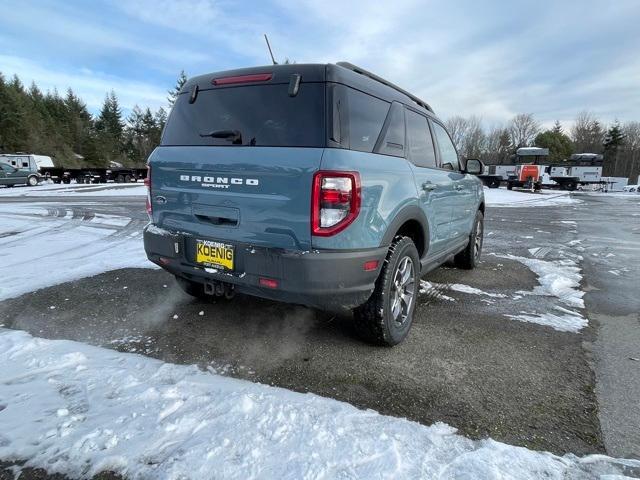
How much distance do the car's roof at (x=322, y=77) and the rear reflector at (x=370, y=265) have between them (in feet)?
4.06

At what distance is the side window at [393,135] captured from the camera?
299 cm

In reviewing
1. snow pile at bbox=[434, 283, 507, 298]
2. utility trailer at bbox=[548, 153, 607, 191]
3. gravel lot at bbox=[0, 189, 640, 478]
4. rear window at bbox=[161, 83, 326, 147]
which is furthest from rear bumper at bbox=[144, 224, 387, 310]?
utility trailer at bbox=[548, 153, 607, 191]

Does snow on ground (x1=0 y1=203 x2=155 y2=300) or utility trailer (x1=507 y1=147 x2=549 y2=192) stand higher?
utility trailer (x1=507 y1=147 x2=549 y2=192)

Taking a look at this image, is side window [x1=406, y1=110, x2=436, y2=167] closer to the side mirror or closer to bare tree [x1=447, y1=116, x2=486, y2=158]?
the side mirror

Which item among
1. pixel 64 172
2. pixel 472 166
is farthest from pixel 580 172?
pixel 64 172

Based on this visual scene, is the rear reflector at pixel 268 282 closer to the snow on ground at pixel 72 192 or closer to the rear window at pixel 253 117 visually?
the rear window at pixel 253 117

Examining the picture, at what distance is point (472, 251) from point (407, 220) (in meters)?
2.93

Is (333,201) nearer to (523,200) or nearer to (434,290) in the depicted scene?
(434,290)

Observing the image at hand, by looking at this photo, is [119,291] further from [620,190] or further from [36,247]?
[620,190]

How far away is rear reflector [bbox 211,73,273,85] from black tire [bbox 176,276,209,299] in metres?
1.85

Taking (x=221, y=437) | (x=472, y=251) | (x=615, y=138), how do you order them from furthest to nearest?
(x=615, y=138) → (x=472, y=251) → (x=221, y=437)

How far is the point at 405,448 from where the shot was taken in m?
1.95

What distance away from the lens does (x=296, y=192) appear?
Result: 2.49 m

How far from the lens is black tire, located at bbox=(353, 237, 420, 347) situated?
292cm
